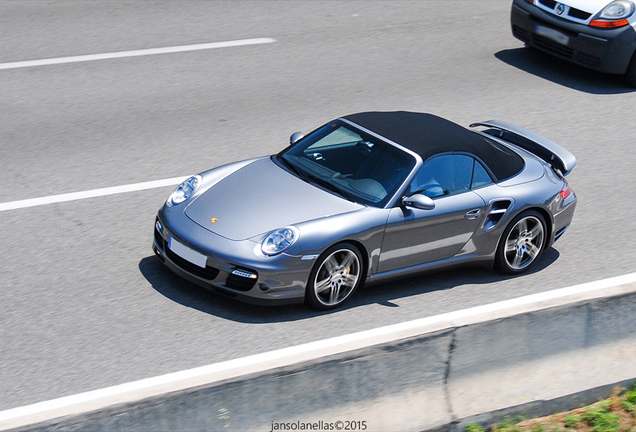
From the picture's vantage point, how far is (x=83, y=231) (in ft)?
23.8

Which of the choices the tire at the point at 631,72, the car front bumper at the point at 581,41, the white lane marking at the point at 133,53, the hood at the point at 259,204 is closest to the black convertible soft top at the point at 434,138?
the hood at the point at 259,204

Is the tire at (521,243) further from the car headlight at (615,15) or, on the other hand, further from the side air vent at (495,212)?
the car headlight at (615,15)

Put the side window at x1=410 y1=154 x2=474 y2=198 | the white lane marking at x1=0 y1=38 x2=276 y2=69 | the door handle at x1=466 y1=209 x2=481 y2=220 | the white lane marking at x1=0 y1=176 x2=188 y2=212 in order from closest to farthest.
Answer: the side window at x1=410 y1=154 x2=474 y2=198 < the door handle at x1=466 y1=209 x2=481 y2=220 < the white lane marking at x1=0 y1=176 x2=188 y2=212 < the white lane marking at x1=0 y1=38 x2=276 y2=69

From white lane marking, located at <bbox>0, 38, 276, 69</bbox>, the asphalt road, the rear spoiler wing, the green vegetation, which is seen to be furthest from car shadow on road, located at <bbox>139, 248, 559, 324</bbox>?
white lane marking, located at <bbox>0, 38, 276, 69</bbox>

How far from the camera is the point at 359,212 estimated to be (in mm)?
6227

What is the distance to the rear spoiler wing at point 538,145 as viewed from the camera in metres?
7.69

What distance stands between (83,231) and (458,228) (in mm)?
3230

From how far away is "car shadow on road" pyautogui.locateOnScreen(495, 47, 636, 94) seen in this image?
1189cm

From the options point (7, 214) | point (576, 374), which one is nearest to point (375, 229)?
point (576, 374)

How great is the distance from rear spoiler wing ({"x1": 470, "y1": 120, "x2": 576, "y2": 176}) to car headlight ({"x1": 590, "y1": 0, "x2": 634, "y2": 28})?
164 inches

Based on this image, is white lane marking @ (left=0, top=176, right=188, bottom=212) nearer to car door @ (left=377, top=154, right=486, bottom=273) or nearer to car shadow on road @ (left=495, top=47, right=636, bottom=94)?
car door @ (left=377, top=154, right=486, bottom=273)

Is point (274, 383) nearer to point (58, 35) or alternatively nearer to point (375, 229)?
point (375, 229)

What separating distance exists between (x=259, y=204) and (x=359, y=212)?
0.77 meters

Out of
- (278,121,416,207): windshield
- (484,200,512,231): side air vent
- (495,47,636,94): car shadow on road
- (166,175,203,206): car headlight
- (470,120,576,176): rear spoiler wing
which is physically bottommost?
(495,47,636,94): car shadow on road
